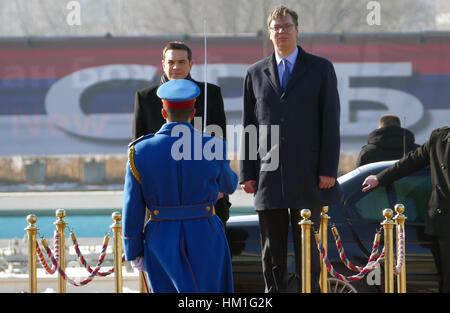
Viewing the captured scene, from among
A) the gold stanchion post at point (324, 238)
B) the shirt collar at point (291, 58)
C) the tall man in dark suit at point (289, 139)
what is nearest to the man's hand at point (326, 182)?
the tall man in dark suit at point (289, 139)

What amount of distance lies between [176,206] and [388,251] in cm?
179

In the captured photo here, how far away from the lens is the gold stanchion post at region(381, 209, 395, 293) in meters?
5.50

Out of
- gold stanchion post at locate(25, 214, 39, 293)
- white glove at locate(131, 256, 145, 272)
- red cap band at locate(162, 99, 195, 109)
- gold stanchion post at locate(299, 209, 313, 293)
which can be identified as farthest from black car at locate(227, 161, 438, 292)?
red cap band at locate(162, 99, 195, 109)

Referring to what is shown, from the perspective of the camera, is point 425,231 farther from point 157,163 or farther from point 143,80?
point 143,80

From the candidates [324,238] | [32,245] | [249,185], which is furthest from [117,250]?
[324,238]

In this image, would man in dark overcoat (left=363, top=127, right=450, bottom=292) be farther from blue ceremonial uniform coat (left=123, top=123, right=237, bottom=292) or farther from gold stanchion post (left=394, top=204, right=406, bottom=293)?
blue ceremonial uniform coat (left=123, top=123, right=237, bottom=292)

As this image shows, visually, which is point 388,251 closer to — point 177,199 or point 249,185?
point 249,185

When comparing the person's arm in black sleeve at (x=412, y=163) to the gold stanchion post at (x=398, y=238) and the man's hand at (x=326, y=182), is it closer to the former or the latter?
the gold stanchion post at (x=398, y=238)

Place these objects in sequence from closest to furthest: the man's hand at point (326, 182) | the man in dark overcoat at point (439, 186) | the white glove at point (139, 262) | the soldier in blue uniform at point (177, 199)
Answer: the soldier in blue uniform at point (177, 199) → the white glove at point (139, 262) → the man's hand at point (326, 182) → the man in dark overcoat at point (439, 186)

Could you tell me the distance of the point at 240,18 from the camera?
34.1 metres

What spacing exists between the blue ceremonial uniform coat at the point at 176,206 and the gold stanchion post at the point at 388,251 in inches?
58.9

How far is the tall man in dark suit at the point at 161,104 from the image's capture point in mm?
5422

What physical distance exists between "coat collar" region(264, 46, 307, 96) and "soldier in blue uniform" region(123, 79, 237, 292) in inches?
Result: 42.8
